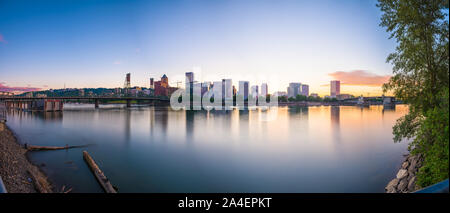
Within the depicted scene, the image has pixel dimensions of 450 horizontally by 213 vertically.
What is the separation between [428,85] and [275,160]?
8.36m

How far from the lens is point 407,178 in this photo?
20.3 ft

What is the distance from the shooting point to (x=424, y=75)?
457 centimetres

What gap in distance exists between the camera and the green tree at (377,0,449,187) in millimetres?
3434

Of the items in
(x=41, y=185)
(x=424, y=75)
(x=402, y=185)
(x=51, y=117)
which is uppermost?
(x=424, y=75)

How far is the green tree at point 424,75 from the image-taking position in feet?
11.3

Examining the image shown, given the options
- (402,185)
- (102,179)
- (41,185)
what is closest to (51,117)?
→ (41,185)

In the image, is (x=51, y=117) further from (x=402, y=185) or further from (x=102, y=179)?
(x=402, y=185)

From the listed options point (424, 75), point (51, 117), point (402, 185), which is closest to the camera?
point (424, 75)

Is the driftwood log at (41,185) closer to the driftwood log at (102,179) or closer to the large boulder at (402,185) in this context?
the driftwood log at (102,179)

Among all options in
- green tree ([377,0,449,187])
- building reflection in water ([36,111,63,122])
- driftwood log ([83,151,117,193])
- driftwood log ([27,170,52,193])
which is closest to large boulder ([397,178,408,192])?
green tree ([377,0,449,187])

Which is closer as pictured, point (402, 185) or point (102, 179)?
point (402, 185)

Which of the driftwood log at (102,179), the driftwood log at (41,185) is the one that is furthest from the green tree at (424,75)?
the driftwood log at (41,185)
